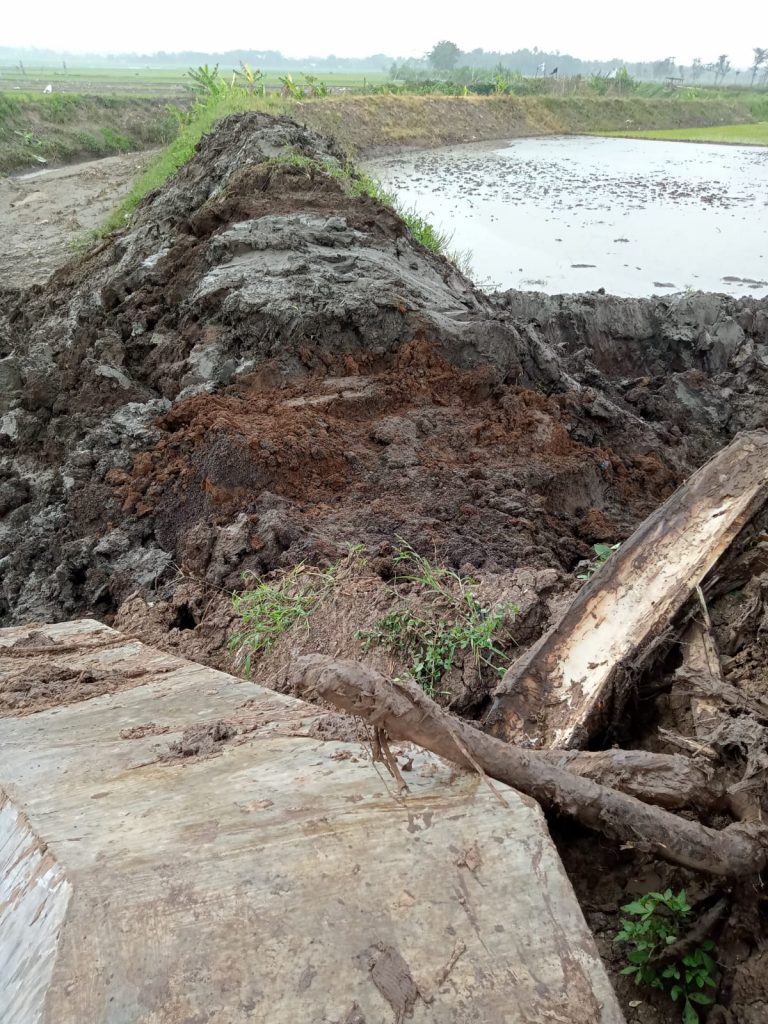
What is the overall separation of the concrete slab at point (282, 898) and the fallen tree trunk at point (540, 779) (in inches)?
2.6

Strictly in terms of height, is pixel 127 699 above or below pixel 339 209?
below

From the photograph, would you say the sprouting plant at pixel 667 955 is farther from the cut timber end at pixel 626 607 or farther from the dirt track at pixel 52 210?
the dirt track at pixel 52 210

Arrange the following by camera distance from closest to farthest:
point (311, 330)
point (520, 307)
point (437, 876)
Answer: point (437, 876)
point (311, 330)
point (520, 307)

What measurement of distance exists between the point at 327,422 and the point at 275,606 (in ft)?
5.52

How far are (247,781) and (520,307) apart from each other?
6.34 m

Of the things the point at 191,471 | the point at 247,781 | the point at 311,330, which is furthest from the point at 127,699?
the point at 311,330

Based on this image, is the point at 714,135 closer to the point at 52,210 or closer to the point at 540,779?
the point at 52,210

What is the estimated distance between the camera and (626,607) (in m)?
2.58

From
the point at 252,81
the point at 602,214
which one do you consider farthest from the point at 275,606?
the point at 252,81

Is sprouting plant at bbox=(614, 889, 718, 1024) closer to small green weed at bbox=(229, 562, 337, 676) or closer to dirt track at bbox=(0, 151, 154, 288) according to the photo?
small green weed at bbox=(229, 562, 337, 676)

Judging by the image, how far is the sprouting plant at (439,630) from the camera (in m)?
2.59

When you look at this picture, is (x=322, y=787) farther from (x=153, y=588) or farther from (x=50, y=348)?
(x=50, y=348)

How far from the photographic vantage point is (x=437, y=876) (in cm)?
155

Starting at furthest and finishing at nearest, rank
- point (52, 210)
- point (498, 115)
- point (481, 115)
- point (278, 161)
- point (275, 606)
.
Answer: point (498, 115) → point (481, 115) → point (52, 210) → point (278, 161) → point (275, 606)
